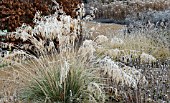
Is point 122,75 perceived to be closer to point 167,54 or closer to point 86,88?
point 86,88

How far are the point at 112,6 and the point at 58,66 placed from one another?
1096 cm

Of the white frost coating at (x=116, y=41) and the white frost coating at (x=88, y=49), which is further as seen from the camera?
the white frost coating at (x=116, y=41)

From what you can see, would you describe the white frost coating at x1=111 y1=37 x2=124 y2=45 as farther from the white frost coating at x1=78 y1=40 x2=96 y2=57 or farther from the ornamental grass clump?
the ornamental grass clump

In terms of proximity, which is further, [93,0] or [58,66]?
[93,0]

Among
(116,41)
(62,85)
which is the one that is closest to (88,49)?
(62,85)

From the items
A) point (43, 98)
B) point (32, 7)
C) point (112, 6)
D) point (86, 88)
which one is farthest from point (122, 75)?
point (112, 6)

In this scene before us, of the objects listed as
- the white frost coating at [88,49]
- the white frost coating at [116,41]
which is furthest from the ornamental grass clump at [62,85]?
the white frost coating at [116,41]

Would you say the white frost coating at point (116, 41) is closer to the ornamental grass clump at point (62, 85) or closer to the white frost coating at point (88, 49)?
the white frost coating at point (88, 49)

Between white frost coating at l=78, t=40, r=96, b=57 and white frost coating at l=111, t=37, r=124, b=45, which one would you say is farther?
white frost coating at l=111, t=37, r=124, b=45

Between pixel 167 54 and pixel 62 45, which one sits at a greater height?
pixel 62 45

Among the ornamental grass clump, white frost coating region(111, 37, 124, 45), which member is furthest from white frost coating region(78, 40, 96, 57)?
white frost coating region(111, 37, 124, 45)

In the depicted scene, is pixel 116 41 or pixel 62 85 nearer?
pixel 62 85

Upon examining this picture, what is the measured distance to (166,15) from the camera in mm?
11555

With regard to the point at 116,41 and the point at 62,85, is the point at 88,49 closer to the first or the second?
the point at 62,85
